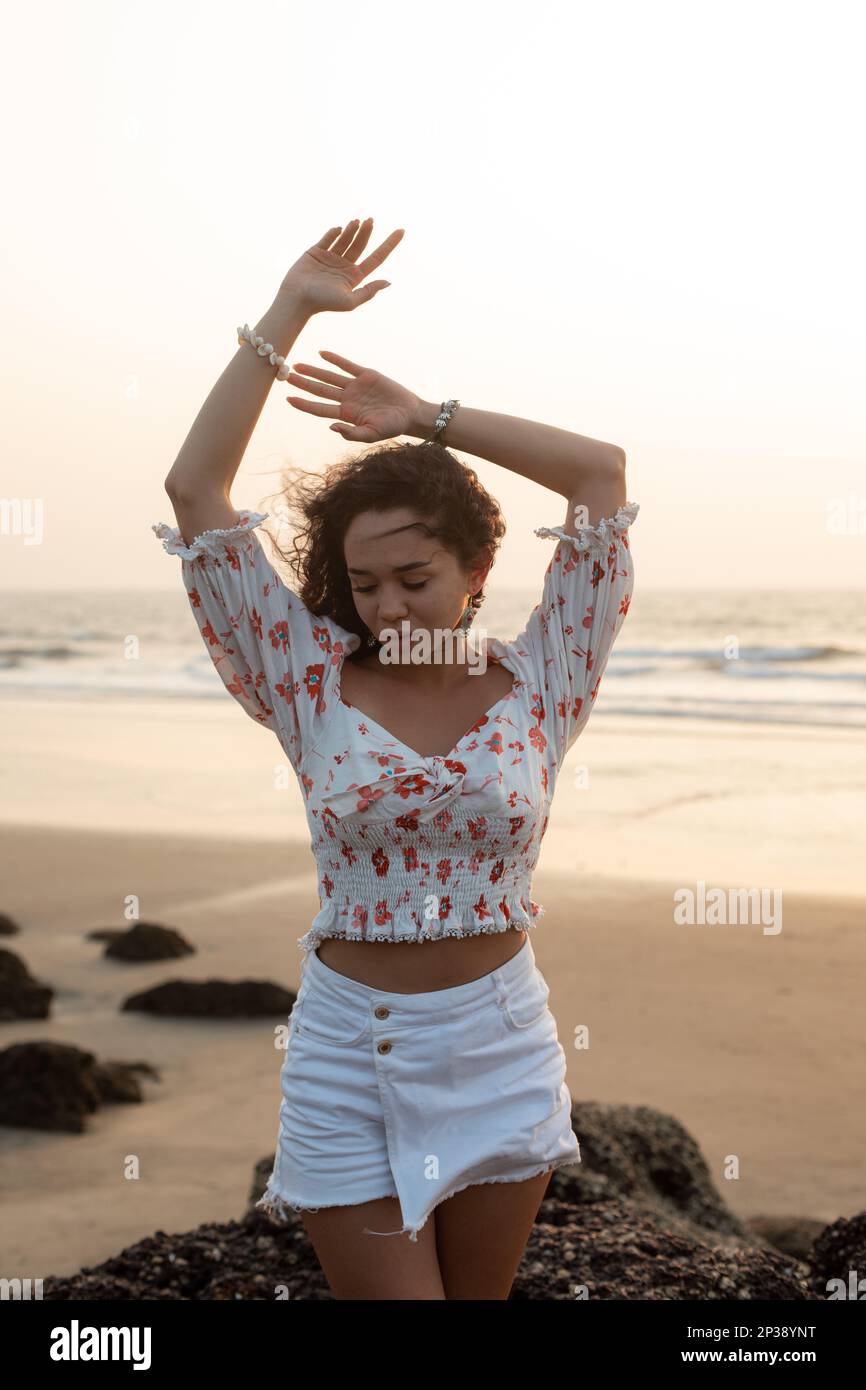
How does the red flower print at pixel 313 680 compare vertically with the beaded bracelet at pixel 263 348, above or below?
below

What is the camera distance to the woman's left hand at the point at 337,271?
9.29ft

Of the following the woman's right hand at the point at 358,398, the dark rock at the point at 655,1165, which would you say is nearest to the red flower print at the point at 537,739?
the woman's right hand at the point at 358,398

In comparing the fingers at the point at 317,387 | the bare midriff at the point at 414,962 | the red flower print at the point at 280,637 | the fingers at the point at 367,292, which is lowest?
the bare midriff at the point at 414,962

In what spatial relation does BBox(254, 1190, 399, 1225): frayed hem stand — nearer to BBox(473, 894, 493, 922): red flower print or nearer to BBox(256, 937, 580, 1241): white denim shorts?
BBox(256, 937, 580, 1241): white denim shorts

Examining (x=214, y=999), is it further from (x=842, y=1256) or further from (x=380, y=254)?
(x=380, y=254)

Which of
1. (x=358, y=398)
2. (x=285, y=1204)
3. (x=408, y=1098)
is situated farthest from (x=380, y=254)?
(x=285, y=1204)

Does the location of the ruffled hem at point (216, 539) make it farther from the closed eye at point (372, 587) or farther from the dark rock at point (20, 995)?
the dark rock at point (20, 995)

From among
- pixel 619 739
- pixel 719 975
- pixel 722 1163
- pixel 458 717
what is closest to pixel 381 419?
pixel 458 717

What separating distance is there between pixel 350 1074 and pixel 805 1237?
3449mm

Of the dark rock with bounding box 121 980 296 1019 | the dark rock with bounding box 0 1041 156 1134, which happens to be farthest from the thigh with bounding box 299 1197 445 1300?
the dark rock with bounding box 121 980 296 1019

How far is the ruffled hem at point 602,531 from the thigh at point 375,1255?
1326 millimetres
